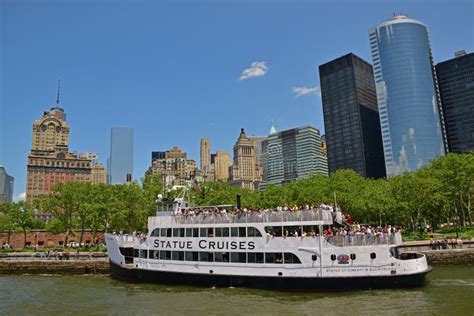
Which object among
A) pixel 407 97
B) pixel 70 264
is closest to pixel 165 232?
pixel 70 264

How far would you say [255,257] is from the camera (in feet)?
102

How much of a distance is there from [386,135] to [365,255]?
495ft

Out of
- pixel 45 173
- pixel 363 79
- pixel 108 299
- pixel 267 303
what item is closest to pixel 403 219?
pixel 267 303

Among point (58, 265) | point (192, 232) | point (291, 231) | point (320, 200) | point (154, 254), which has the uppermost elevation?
point (320, 200)

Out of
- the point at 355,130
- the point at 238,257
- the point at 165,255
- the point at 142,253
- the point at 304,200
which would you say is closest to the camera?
the point at 238,257

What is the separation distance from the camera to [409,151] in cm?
16088

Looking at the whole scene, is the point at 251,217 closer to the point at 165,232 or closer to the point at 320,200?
the point at 165,232

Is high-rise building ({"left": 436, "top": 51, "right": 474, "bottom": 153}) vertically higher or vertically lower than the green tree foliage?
higher

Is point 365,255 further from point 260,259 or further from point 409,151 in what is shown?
point 409,151

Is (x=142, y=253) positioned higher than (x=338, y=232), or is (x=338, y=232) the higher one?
(x=338, y=232)

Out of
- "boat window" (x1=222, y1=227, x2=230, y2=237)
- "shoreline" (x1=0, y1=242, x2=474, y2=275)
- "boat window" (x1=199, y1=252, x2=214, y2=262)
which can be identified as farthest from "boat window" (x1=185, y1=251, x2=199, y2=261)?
"shoreline" (x1=0, y1=242, x2=474, y2=275)

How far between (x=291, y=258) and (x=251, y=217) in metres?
4.43

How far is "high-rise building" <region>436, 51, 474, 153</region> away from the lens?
167 meters

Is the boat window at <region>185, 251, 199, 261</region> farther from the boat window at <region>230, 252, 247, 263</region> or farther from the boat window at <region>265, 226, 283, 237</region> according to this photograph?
the boat window at <region>265, 226, 283, 237</region>
